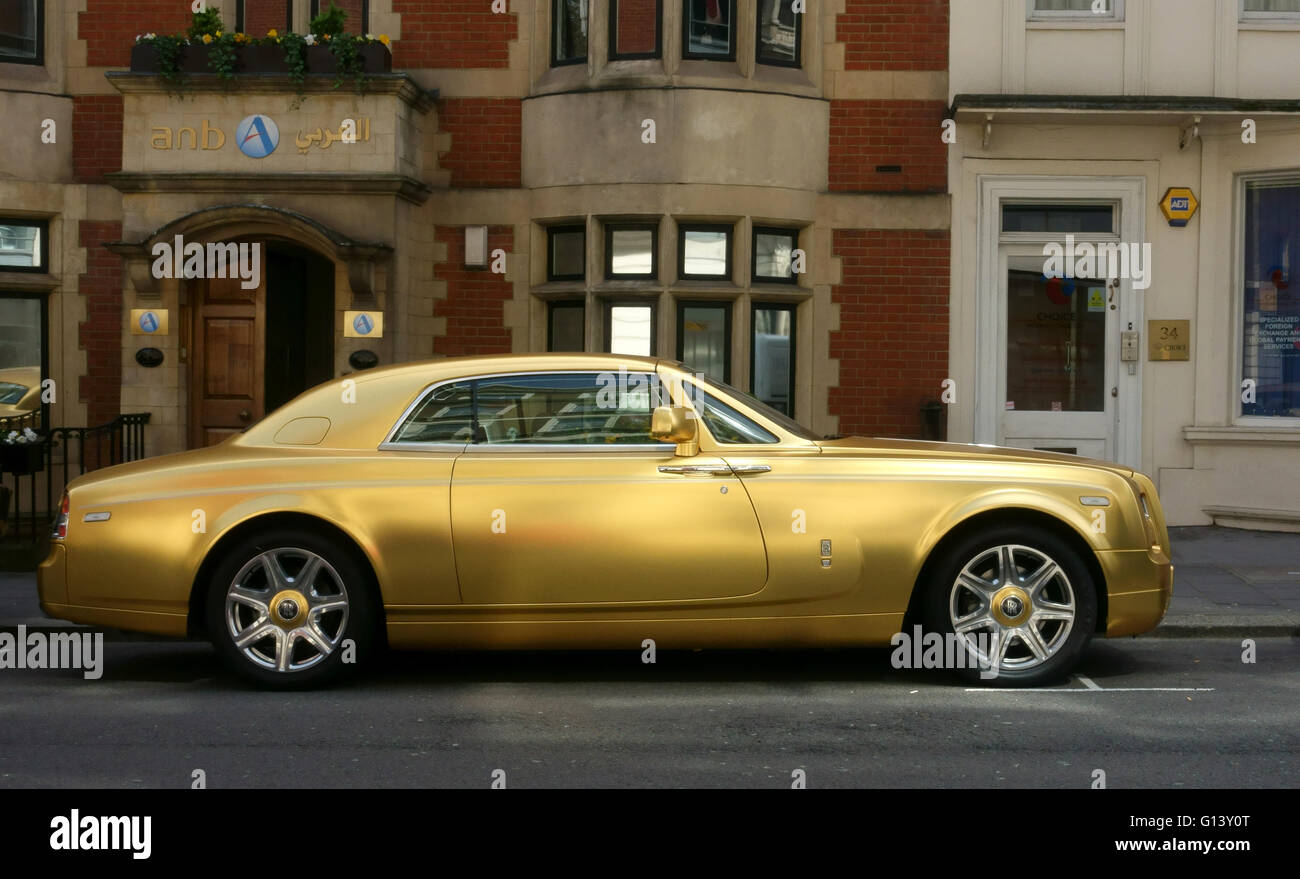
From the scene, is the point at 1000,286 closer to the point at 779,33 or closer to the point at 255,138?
the point at 779,33

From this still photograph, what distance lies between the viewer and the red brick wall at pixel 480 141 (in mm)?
13891

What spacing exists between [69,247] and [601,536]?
9.17 m

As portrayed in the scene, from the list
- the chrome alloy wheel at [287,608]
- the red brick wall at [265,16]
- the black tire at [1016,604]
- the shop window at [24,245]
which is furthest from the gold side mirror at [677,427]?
the shop window at [24,245]

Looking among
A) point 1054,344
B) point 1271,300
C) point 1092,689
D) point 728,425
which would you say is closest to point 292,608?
point 728,425

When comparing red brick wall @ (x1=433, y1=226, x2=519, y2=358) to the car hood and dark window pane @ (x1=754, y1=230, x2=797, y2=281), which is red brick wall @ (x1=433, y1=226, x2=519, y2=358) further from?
the car hood

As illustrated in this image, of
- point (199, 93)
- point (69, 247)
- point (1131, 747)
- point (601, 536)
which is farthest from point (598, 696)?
point (69, 247)

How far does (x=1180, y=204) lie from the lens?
1344 centimetres

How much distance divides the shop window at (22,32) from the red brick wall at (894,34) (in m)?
7.53

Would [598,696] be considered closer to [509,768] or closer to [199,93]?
[509,768]

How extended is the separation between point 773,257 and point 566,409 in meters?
7.02

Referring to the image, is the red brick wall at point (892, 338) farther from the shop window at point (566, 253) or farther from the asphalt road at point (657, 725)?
the asphalt road at point (657, 725)

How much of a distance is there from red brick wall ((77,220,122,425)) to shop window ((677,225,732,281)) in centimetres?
537

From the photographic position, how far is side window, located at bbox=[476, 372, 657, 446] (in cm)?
711

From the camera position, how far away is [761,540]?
6832 millimetres
